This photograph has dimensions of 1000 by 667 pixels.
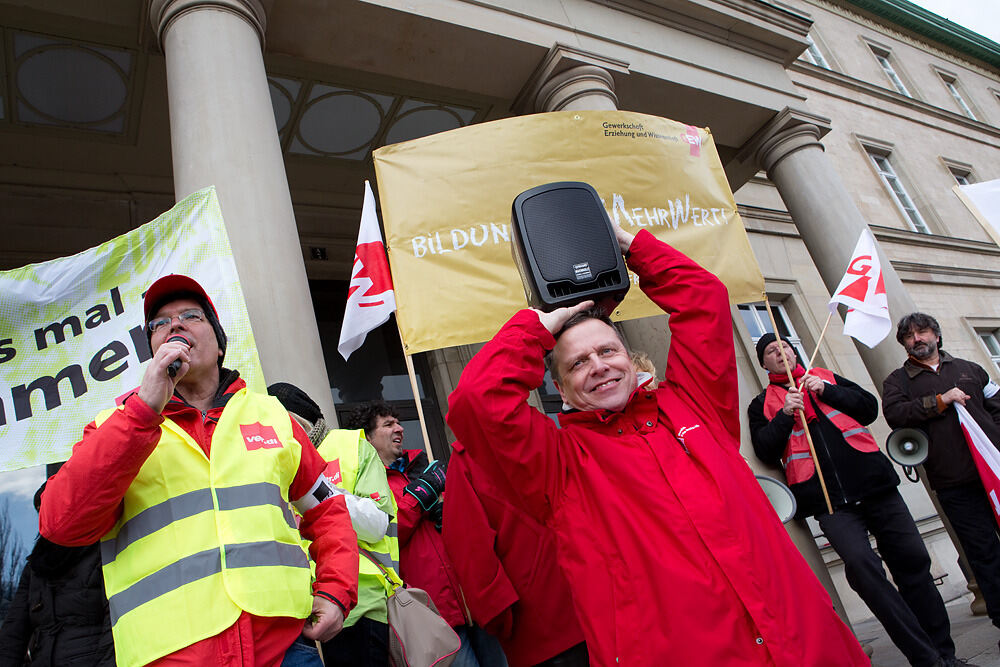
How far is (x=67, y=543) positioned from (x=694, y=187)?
4.34 meters

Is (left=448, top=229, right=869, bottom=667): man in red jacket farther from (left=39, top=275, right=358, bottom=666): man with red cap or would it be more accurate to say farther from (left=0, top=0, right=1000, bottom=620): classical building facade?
(left=0, top=0, right=1000, bottom=620): classical building facade

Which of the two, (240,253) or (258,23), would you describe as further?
(258,23)

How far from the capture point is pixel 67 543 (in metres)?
1.56

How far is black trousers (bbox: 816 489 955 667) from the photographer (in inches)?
145

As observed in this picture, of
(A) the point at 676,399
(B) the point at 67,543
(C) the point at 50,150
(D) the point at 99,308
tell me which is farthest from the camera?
(C) the point at 50,150

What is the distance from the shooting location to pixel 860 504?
162 inches

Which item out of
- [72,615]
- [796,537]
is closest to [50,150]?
[72,615]

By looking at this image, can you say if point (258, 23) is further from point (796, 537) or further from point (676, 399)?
point (796, 537)

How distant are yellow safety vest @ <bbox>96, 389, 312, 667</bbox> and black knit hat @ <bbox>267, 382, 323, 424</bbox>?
1.05 meters

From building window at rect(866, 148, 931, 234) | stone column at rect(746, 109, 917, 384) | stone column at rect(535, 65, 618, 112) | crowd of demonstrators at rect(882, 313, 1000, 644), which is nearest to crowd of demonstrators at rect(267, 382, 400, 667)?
crowd of demonstrators at rect(882, 313, 1000, 644)

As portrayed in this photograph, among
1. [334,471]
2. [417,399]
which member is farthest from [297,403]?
[417,399]

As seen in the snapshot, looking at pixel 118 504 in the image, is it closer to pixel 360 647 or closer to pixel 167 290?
pixel 167 290

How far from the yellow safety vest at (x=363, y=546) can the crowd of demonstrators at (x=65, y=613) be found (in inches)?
36.2

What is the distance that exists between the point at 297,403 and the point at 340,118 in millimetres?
5311
